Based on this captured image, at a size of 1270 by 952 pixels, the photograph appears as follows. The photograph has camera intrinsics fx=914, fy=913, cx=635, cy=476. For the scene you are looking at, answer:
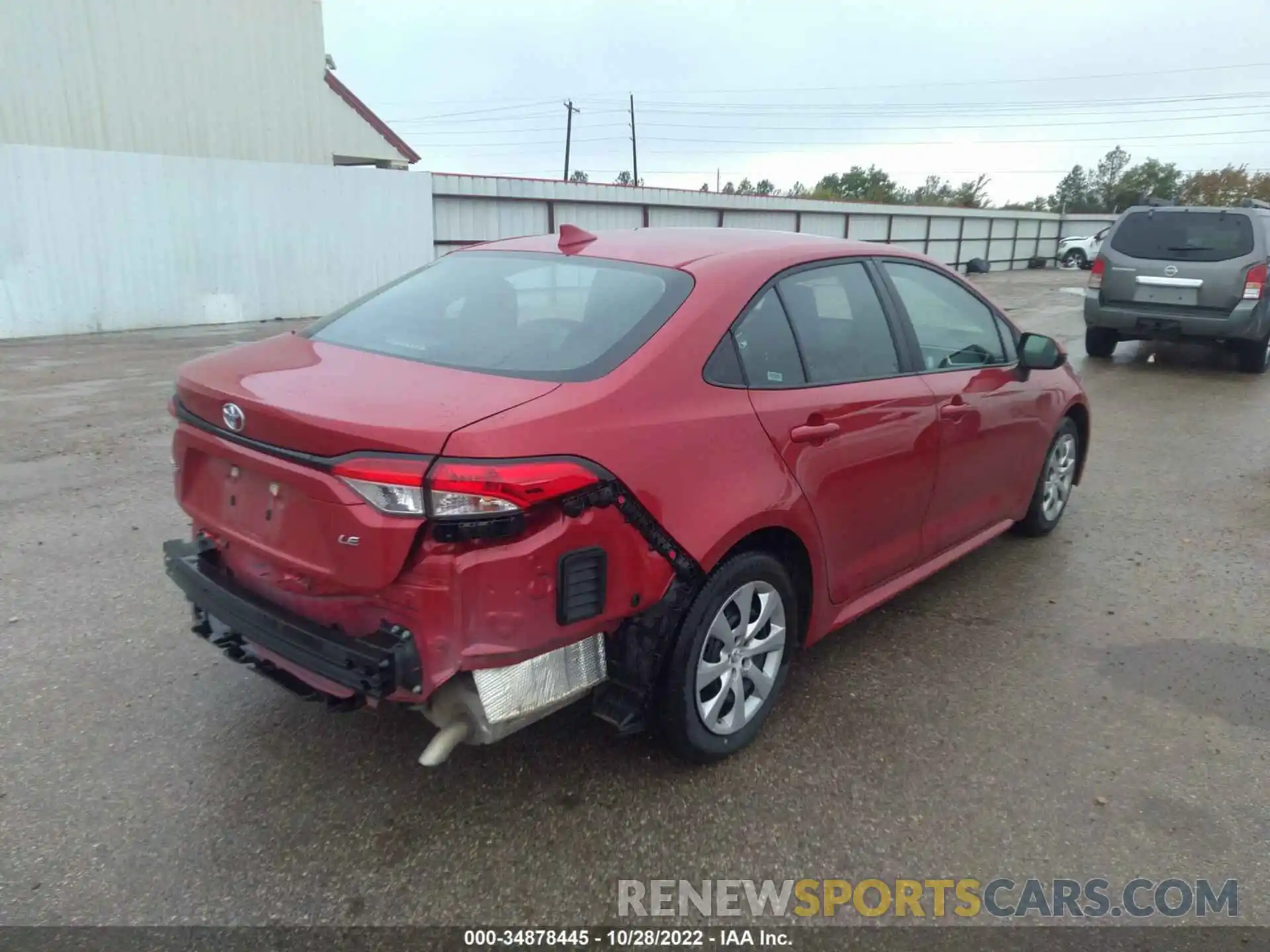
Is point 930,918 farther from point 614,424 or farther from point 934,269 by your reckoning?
point 934,269

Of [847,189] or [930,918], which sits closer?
[930,918]

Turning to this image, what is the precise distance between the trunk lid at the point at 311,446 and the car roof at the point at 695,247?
89 cm

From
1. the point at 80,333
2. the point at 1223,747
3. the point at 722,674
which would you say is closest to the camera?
the point at 722,674

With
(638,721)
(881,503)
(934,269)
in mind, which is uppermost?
(934,269)

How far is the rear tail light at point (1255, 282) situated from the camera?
984 cm

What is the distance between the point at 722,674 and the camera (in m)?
2.95

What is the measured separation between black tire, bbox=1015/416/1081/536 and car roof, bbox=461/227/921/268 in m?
1.67

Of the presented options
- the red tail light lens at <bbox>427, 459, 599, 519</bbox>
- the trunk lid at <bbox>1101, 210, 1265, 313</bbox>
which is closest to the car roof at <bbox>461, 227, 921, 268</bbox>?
the red tail light lens at <bbox>427, 459, 599, 519</bbox>

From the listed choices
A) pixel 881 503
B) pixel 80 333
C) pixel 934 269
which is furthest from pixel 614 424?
pixel 80 333

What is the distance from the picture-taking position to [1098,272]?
35.6 ft

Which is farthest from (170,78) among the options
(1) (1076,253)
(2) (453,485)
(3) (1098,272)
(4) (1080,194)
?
(4) (1080,194)

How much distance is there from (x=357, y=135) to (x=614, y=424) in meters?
21.9

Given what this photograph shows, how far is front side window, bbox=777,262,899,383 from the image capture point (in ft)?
10.7

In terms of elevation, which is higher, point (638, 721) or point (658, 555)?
point (658, 555)
